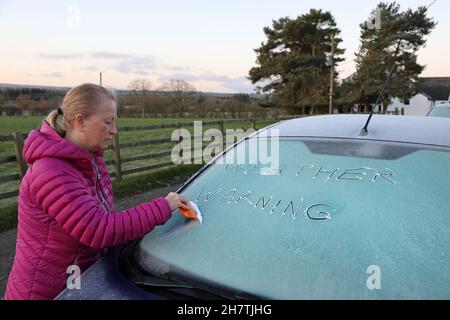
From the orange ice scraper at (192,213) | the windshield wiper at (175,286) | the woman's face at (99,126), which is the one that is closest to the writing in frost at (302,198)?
the orange ice scraper at (192,213)

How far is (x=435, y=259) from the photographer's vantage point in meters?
1.17

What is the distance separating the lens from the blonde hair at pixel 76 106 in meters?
1.44

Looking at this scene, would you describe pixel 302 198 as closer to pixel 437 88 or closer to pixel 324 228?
pixel 324 228

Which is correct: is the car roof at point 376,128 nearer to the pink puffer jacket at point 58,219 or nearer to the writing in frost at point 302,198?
the writing in frost at point 302,198

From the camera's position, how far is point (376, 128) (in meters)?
1.86

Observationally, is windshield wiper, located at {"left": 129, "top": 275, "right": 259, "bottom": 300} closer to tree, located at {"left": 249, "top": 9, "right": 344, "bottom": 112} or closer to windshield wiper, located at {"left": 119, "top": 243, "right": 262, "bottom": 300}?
windshield wiper, located at {"left": 119, "top": 243, "right": 262, "bottom": 300}

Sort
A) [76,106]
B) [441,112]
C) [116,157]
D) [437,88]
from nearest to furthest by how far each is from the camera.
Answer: [76,106] < [116,157] < [441,112] < [437,88]

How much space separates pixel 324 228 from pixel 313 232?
0.14 ft

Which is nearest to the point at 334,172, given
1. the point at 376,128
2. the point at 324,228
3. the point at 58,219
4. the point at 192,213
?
the point at 324,228

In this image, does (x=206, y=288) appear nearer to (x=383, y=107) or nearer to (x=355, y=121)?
(x=355, y=121)

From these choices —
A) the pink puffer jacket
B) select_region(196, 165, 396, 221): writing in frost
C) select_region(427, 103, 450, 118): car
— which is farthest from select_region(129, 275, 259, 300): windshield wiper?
select_region(427, 103, 450, 118): car

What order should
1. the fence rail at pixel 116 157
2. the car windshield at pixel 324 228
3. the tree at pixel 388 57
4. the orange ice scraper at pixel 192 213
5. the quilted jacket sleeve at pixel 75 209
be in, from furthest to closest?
the tree at pixel 388 57
the fence rail at pixel 116 157
the orange ice scraper at pixel 192 213
the quilted jacket sleeve at pixel 75 209
the car windshield at pixel 324 228

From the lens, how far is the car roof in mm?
1718
